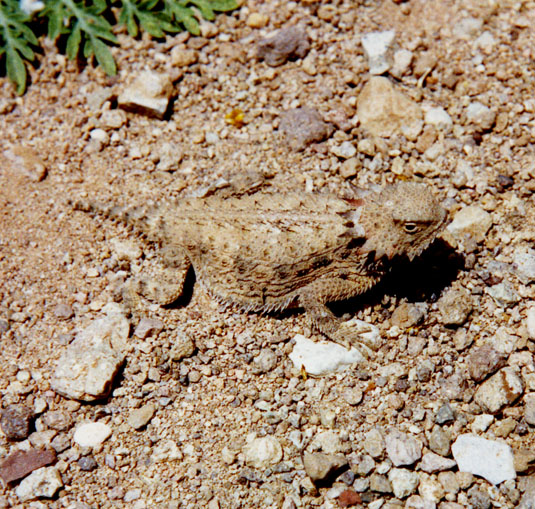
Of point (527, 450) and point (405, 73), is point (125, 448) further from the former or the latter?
point (405, 73)

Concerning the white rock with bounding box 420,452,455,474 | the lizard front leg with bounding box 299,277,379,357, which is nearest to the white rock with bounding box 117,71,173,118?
the lizard front leg with bounding box 299,277,379,357

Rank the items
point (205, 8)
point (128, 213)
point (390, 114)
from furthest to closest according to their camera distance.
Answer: point (205, 8), point (390, 114), point (128, 213)

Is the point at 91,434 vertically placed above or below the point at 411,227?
below

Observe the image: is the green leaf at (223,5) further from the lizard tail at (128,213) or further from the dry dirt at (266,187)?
the lizard tail at (128,213)

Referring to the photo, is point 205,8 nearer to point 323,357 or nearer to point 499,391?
point 323,357

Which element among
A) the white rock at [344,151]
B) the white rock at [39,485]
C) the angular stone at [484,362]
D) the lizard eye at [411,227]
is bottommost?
the white rock at [39,485]

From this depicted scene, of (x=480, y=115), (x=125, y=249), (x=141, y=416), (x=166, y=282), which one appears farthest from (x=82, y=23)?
(x=480, y=115)

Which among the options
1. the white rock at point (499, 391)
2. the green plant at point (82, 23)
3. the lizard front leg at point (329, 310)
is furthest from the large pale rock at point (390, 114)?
the white rock at point (499, 391)
